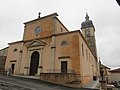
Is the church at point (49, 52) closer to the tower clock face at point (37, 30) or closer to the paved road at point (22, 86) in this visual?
the tower clock face at point (37, 30)

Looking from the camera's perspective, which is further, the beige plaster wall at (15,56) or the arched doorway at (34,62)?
the beige plaster wall at (15,56)

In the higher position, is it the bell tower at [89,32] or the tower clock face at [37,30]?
the bell tower at [89,32]

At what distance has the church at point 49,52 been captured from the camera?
16.2 metres

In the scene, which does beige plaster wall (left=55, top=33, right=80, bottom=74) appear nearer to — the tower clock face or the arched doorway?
the arched doorway

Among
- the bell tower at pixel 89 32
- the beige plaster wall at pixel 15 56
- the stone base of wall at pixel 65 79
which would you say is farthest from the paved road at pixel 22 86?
the bell tower at pixel 89 32

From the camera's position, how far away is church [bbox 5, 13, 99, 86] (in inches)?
638

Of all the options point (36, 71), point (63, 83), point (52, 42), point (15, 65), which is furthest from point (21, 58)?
point (63, 83)

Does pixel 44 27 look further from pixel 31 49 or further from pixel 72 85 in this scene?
pixel 72 85

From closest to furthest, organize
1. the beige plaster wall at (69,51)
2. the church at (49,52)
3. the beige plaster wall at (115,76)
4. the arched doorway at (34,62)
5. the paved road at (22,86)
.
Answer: the paved road at (22,86), the beige plaster wall at (69,51), the church at (49,52), the arched doorway at (34,62), the beige plaster wall at (115,76)

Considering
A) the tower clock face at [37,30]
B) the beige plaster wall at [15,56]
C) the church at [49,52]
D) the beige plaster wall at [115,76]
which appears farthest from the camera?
the beige plaster wall at [115,76]

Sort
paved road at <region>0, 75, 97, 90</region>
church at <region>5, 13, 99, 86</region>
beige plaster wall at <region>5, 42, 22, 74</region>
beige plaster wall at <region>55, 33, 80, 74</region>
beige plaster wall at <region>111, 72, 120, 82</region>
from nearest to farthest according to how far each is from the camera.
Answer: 1. paved road at <region>0, 75, 97, 90</region>
2. beige plaster wall at <region>55, 33, 80, 74</region>
3. church at <region>5, 13, 99, 86</region>
4. beige plaster wall at <region>5, 42, 22, 74</region>
5. beige plaster wall at <region>111, 72, 120, 82</region>

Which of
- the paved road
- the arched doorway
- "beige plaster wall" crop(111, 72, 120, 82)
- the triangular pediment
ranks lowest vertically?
"beige plaster wall" crop(111, 72, 120, 82)

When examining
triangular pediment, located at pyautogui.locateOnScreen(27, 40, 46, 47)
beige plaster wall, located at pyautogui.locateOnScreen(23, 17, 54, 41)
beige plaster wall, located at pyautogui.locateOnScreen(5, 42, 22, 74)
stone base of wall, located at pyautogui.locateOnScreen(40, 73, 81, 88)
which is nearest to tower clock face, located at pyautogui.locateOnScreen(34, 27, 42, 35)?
beige plaster wall, located at pyautogui.locateOnScreen(23, 17, 54, 41)

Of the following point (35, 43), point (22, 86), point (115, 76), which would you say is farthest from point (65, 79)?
point (115, 76)
